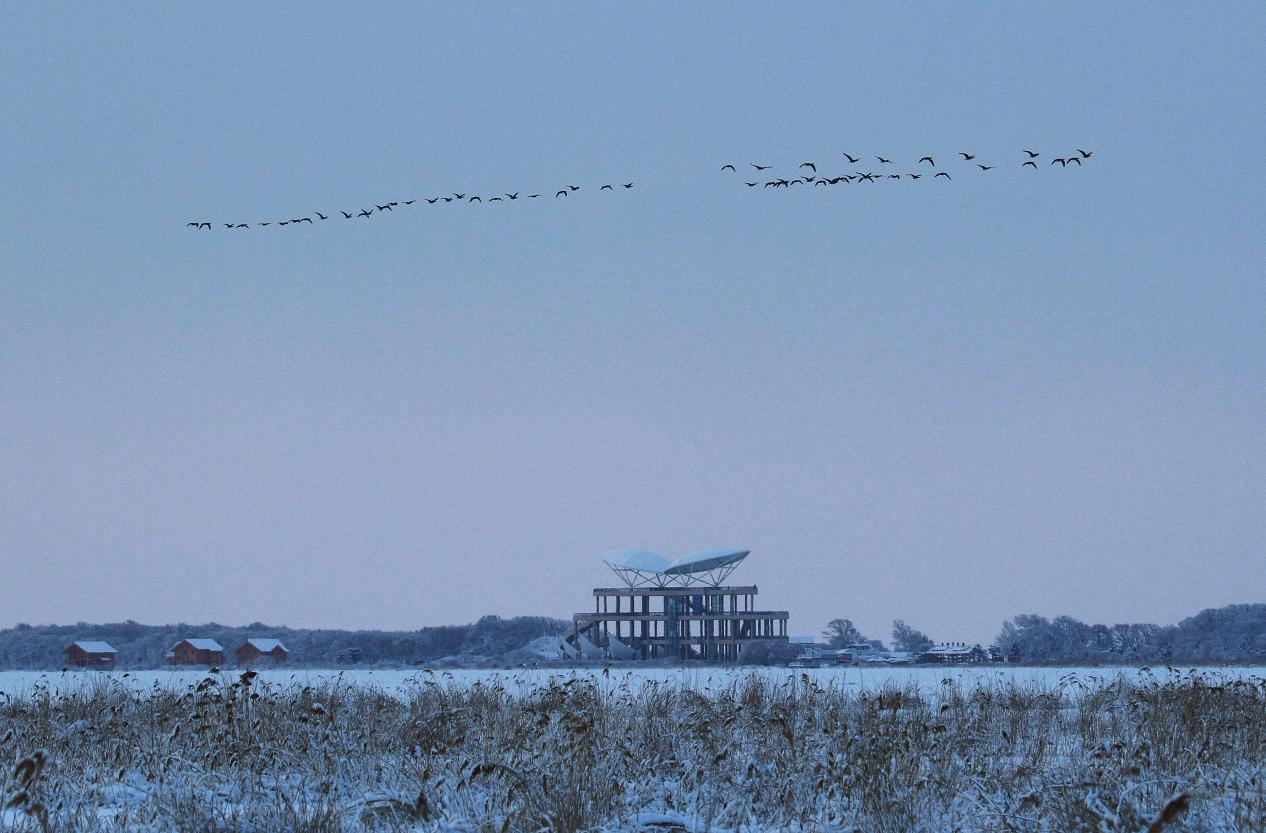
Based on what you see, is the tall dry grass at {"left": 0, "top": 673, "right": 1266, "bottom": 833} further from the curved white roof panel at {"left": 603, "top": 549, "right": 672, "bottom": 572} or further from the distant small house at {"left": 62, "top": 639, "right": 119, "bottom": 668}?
the distant small house at {"left": 62, "top": 639, "right": 119, "bottom": 668}

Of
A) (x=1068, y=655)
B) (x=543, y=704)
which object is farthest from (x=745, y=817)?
(x=1068, y=655)

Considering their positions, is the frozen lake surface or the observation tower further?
the observation tower

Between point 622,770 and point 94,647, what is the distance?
332ft

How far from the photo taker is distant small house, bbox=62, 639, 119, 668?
98625 mm

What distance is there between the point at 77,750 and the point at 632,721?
654 cm

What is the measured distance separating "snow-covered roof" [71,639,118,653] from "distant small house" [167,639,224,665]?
18.3ft

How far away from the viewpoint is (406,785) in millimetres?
10359

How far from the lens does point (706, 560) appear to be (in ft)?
274

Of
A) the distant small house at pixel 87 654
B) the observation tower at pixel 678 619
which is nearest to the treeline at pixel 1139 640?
the observation tower at pixel 678 619

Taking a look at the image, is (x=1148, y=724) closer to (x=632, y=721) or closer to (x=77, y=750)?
(x=632, y=721)

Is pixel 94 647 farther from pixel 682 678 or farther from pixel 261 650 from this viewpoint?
pixel 682 678

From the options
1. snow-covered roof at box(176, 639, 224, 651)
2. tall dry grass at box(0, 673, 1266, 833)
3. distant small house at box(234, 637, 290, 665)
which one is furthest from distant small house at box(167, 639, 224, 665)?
tall dry grass at box(0, 673, 1266, 833)

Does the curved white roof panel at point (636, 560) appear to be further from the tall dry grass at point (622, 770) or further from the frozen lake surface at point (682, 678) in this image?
the tall dry grass at point (622, 770)

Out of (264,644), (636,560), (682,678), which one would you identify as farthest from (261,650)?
(682,678)
